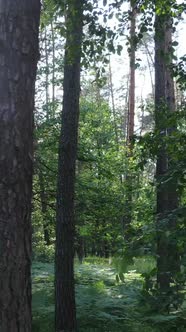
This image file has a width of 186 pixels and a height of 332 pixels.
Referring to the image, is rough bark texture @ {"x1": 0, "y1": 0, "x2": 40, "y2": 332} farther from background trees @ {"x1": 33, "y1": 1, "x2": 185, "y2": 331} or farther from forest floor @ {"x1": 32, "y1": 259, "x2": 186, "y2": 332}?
forest floor @ {"x1": 32, "y1": 259, "x2": 186, "y2": 332}

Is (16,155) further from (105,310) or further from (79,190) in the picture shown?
(79,190)

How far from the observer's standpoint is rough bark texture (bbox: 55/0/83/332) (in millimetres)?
6578

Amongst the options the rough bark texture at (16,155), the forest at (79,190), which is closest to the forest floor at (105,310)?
the forest at (79,190)

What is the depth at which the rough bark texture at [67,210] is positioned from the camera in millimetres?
6578

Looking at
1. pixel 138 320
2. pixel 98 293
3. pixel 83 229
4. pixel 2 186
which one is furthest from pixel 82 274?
pixel 2 186

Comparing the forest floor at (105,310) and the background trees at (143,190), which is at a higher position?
the background trees at (143,190)

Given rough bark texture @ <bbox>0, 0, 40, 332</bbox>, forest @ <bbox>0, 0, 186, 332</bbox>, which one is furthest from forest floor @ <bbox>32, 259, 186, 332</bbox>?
rough bark texture @ <bbox>0, 0, 40, 332</bbox>

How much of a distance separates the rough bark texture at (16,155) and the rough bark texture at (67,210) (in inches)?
125

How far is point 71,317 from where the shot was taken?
21.4 feet

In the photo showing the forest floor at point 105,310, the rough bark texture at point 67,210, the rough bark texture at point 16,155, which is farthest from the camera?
the rough bark texture at point 67,210

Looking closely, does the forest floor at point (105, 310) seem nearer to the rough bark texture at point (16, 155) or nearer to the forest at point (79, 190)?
the forest at point (79, 190)

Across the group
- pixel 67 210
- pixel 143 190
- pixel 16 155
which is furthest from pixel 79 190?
pixel 16 155

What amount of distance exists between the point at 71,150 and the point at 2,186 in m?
3.99

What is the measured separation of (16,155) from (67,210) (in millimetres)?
3811
